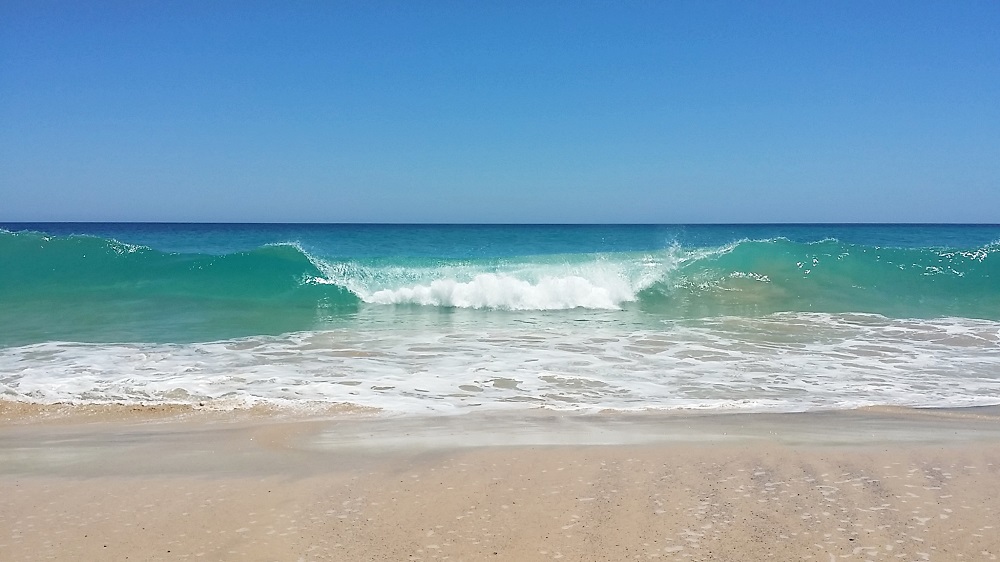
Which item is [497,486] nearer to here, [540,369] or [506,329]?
[540,369]

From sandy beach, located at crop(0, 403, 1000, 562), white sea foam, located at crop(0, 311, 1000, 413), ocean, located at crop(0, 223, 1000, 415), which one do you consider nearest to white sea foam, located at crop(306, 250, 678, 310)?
ocean, located at crop(0, 223, 1000, 415)

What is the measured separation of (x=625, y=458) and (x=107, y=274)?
54.9 feet

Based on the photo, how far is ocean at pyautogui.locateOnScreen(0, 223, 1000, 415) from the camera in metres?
6.74

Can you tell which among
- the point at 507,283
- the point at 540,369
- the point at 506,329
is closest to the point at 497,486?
the point at 540,369

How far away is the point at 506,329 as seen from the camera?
11.2 meters

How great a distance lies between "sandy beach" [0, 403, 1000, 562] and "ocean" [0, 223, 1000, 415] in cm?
73

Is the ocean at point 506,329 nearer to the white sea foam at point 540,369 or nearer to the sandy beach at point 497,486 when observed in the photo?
the white sea foam at point 540,369

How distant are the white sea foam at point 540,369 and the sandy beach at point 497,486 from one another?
2.22 ft

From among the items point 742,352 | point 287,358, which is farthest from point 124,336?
point 742,352

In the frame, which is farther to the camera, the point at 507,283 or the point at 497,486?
the point at 507,283

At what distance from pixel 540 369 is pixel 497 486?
148 inches

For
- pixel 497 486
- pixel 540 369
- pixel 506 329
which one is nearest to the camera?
pixel 497 486

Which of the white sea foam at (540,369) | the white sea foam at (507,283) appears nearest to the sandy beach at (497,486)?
the white sea foam at (540,369)

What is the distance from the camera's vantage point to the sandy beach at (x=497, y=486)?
133 inches
